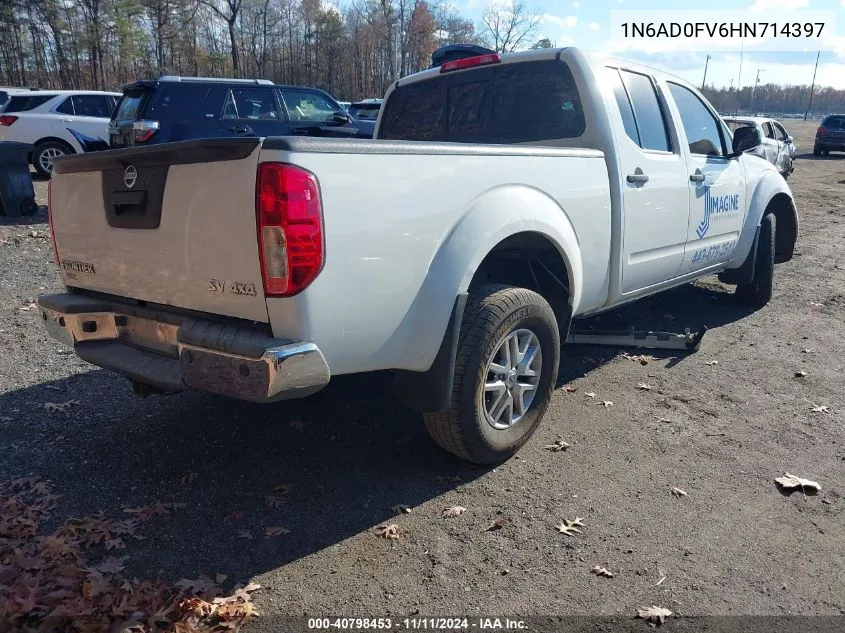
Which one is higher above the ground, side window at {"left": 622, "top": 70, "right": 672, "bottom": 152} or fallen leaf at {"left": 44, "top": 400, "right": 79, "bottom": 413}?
side window at {"left": 622, "top": 70, "right": 672, "bottom": 152}

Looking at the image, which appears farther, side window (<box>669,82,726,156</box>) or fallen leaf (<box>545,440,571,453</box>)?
side window (<box>669,82,726,156</box>)

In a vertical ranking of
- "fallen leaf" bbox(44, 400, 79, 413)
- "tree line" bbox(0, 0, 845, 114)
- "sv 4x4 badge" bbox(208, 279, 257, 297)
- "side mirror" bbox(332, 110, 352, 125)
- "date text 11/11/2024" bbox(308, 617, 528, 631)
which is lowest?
"date text 11/11/2024" bbox(308, 617, 528, 631)

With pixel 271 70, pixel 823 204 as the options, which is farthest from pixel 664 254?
pixel 271 70

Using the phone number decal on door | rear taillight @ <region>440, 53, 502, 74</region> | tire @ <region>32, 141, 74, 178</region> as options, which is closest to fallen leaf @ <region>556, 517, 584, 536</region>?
the phone number decal on door

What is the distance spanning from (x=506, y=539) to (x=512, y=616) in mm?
476

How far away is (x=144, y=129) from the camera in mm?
10461

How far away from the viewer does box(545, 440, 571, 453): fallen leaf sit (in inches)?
144

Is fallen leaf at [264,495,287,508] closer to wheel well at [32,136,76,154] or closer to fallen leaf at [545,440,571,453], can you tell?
fallen leaf at [545,440,571,453]

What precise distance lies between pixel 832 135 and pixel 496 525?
1237 inches

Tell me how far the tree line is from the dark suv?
35.6m

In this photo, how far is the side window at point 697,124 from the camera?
502 centimetres

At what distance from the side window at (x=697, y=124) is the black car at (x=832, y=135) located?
27.4 metres

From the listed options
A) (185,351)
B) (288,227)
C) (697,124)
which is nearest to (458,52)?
(697,124)

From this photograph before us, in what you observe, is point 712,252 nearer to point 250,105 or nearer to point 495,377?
point 495,377
